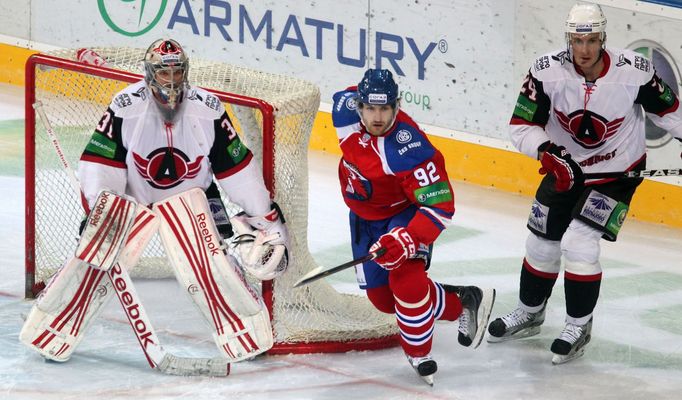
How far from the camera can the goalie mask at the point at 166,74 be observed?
4.61m

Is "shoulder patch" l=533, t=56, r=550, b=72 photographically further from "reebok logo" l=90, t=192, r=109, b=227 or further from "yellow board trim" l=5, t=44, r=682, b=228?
"yellow board trim" l=5, t=44, r=682, b=228

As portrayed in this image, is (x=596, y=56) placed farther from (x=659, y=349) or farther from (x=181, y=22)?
(x=181, y=22)

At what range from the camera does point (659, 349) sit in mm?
5293

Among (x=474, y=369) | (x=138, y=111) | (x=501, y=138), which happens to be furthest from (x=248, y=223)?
(x=501, y=138)

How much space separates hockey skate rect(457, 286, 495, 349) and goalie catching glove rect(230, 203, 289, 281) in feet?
2.12

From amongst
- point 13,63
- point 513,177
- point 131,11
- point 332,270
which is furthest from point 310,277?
point 13,63

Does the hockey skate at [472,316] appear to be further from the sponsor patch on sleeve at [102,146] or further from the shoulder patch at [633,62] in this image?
the sponsor patch on sleeve at [102,146]

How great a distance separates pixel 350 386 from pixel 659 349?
47.9 inches

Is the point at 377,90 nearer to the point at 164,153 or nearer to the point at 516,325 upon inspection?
the point at 164,153

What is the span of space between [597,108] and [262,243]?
1.23m

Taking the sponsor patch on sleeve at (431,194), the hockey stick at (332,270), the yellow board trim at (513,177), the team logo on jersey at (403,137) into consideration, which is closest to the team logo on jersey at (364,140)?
the team logo on jersey at (403,137)

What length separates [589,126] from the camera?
16.6ft

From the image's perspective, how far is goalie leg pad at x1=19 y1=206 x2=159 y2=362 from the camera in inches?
187

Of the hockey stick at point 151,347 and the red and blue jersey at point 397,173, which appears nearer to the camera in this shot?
the red and blue jersey at point 397,173
